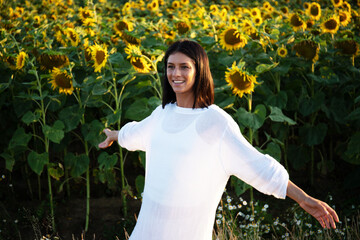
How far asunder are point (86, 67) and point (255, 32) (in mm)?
1275

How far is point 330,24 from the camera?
3695mm

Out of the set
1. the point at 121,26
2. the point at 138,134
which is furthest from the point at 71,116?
the point at 138,134

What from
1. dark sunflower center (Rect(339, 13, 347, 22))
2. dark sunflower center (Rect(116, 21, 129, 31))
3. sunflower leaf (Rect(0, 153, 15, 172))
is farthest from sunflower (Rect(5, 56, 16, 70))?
dark sunflower center (Rect(339, 13, 347, 22))

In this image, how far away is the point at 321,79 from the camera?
10.6ft

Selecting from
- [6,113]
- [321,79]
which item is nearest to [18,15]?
[6,113]

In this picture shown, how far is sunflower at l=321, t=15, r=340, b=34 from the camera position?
367 cm

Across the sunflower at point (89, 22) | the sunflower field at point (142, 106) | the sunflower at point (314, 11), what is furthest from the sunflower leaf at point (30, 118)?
the sunflower at point (314, 11)

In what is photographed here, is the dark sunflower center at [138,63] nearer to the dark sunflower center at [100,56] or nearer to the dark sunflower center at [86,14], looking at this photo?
the dark sunflower center at [100,56]

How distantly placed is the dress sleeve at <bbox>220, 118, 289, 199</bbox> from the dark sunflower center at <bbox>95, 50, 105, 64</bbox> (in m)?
1.37

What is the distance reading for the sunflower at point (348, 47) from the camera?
3.39 m

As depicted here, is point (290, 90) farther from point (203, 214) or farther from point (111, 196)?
point (203, 214)

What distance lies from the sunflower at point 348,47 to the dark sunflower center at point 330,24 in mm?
308

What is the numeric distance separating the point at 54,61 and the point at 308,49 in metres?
1.77

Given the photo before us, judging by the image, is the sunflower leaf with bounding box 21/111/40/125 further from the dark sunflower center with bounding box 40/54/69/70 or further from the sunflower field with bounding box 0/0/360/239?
the dark sunflower center with bounding box 40/54/69/70
